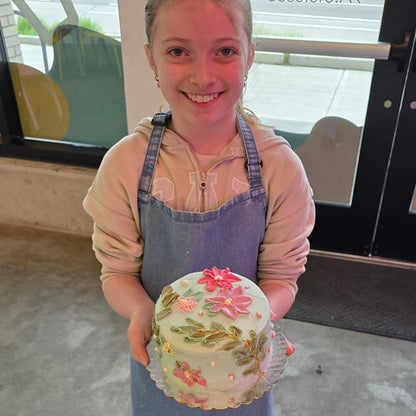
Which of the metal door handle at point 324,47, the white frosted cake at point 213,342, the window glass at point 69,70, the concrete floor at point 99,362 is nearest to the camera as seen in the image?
the white frosted cake at point 213,342

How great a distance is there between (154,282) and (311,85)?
1.73 m

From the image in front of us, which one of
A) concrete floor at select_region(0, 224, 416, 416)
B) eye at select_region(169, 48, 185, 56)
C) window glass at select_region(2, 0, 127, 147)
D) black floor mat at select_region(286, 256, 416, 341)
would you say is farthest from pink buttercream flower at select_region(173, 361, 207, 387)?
window glass at select_region(2, 0, 127, 147)

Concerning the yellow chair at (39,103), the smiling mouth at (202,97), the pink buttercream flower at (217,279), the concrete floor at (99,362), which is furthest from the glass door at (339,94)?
the pink buttercream flower at (217,279)

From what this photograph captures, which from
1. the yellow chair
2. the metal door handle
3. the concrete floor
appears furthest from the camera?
the yellow chair

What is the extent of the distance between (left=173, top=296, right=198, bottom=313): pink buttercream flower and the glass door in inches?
69.0

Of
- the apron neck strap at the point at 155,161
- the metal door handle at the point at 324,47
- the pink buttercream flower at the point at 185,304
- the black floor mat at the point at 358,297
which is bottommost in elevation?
the black floor mat at the point at 358,297

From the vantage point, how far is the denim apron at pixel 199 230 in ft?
3.32

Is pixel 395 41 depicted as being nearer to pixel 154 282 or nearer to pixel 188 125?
pixel 188 125

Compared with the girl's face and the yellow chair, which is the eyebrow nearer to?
the girl's face

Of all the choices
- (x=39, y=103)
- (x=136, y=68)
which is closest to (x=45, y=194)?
(x=39, y=103)

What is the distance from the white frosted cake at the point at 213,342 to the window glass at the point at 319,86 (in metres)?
1.74

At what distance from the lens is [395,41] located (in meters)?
2.18

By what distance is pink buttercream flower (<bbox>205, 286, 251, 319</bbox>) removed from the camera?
858 millimetres

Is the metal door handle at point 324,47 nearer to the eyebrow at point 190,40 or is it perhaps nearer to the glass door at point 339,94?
the glass door at point 339,94
